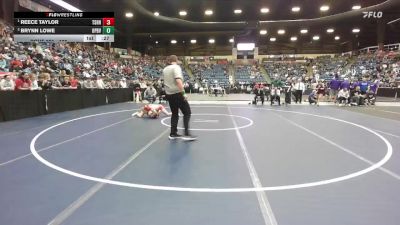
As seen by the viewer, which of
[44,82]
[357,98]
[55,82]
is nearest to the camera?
[44,82]

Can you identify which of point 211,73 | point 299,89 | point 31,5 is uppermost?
point 31,5

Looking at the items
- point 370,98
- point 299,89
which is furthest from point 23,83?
point 370,98

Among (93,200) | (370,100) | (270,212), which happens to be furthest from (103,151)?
(370,100)

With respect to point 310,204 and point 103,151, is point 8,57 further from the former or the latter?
point 310,204

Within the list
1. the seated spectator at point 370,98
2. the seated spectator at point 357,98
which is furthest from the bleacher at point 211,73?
the seated spectator at point 357,98

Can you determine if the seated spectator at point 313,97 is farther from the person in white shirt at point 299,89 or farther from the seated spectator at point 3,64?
the seated spectator at point 3,64

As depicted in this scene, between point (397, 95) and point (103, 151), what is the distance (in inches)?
1003

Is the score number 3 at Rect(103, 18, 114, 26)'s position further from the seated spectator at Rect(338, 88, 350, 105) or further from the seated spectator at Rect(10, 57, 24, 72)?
the seated spectator at Rect(338, 88, 350, 105)

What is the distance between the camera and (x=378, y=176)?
4027 millimetres
